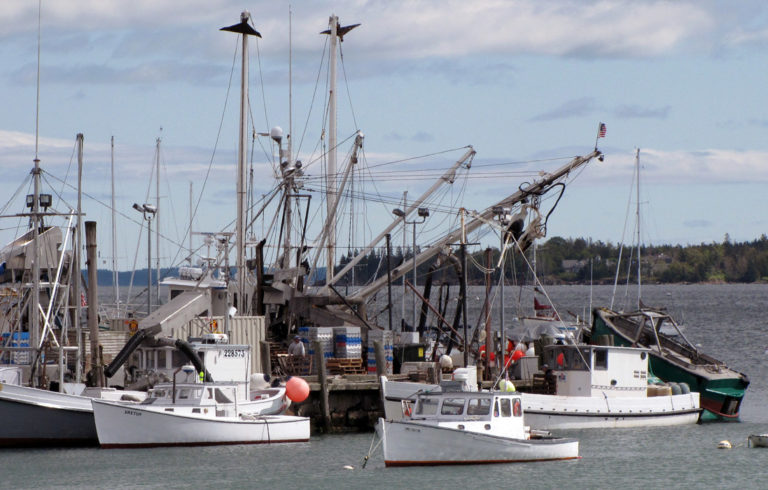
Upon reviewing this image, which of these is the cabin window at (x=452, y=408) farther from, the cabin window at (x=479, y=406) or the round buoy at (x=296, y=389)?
the round buoy at (x=296, y=389)

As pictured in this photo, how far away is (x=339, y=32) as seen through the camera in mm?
56531

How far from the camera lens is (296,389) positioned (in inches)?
1511

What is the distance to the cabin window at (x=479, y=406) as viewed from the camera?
32406 mm

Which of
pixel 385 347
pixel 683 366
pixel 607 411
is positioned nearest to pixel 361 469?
pixel 607 411

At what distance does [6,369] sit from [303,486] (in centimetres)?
1224

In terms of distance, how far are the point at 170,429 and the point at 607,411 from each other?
14611mm

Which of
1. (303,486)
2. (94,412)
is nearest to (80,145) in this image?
(94,412)

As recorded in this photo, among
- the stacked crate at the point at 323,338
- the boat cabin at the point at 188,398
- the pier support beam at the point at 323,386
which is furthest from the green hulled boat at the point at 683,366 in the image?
the boat cabin at the point at 188,398

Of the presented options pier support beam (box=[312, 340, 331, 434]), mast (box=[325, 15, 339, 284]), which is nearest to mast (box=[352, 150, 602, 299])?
mast (box=[325, 15, 339, 284])

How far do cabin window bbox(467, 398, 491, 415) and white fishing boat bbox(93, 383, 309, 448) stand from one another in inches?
292

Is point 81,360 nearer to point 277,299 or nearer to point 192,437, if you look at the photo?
point 192,437

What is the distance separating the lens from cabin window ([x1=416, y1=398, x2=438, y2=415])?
106 ft

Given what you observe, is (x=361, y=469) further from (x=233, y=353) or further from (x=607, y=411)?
(x=607, y=411)

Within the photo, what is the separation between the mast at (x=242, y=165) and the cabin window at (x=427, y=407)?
1366 centimetres
